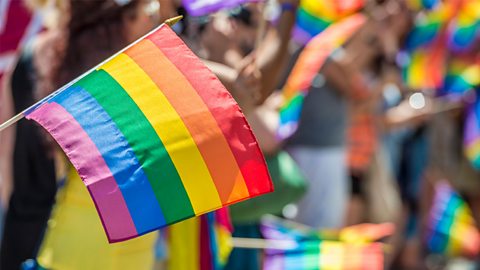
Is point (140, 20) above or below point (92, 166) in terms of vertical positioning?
above

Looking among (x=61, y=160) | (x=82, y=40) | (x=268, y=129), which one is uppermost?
(x=82, y=40)

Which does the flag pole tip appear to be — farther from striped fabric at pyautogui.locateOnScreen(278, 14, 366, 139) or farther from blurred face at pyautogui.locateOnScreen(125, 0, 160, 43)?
striped fabric at pyautogui.locateOnScreen(278, 14, 366, 139)

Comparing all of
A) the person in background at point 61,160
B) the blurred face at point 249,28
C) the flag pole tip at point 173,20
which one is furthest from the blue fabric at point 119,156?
the blurred face at point 249,28

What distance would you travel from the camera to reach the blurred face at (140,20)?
443 centimetres

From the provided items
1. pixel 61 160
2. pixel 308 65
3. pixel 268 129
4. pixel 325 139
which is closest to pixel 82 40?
pixel 61 160

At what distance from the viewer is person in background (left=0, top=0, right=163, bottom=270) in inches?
161

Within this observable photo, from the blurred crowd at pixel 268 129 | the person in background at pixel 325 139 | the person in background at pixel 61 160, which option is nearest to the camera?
the person in background at pixel 61 160

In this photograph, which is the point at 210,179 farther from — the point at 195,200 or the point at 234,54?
the point at 234,54

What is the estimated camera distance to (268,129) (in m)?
5.25

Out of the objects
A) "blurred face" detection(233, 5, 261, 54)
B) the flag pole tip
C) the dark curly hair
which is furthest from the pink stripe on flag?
"blurred face" detection(233, 5, 261, 54)

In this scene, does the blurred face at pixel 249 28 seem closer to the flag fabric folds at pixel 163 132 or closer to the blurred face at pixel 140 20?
the blurred face at pixel 140 20

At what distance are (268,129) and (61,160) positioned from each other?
3.98 ft

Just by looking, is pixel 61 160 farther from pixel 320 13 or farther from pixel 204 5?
pixel 320 13

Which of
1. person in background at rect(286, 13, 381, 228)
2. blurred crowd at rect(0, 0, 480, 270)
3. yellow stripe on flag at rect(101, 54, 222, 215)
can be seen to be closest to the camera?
yellow stripe on flag at rect(101, 54, 222, 215)
